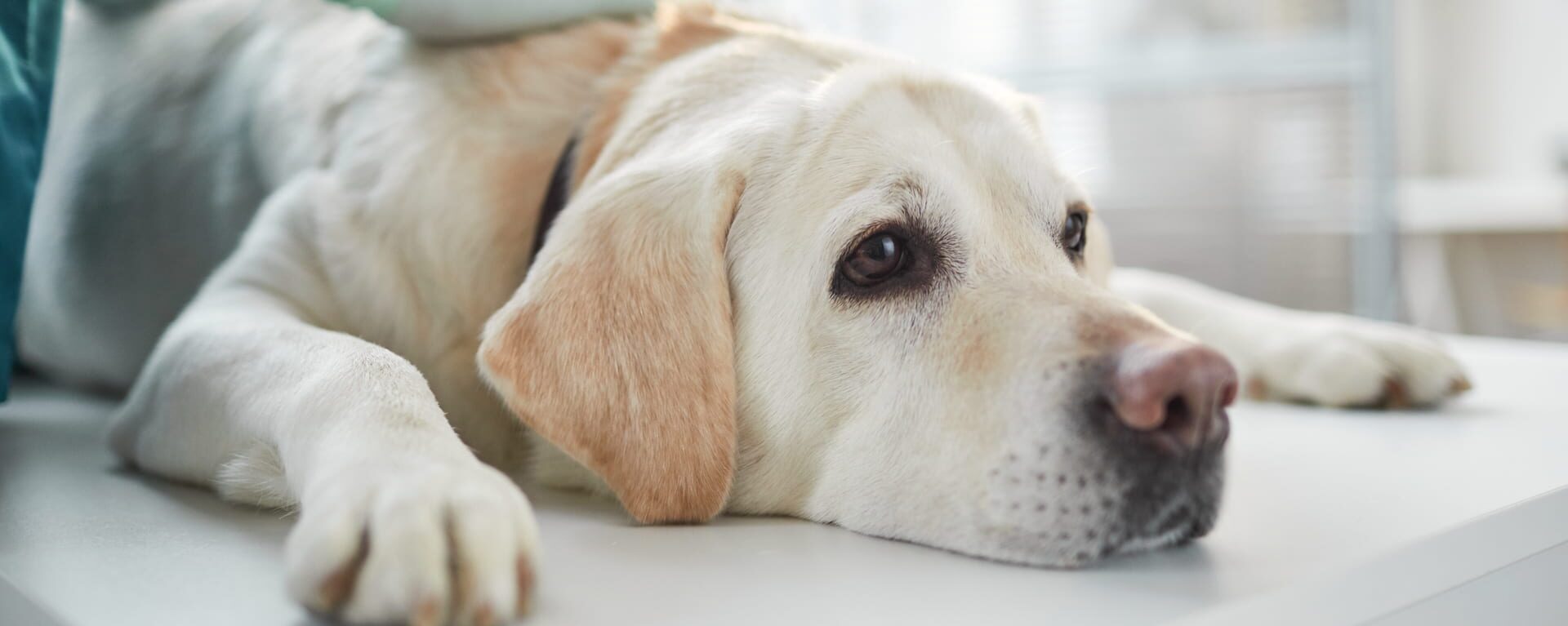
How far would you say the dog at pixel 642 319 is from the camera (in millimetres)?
1002

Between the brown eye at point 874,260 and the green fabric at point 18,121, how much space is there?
0.97m

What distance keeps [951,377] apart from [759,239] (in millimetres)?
279

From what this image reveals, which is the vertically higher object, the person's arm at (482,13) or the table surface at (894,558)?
the person's arm at (482,13)

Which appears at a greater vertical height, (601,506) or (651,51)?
(651,51)

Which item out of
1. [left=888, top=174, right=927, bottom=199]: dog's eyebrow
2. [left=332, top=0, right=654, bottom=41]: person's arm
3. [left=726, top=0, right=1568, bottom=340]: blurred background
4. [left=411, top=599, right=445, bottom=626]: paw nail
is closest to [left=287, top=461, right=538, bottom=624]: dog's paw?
[left=411, top=599, right=445, bottom=626]: paw nail

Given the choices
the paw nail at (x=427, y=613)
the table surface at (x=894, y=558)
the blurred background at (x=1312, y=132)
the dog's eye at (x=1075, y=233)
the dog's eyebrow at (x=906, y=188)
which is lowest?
the blurred background at (x=1312, y=132)

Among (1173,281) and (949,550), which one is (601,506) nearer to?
(949,550)

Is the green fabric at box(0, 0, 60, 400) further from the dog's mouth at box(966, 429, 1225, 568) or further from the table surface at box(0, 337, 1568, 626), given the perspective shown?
the dog's mouth at box(966, 429, 1225, 568)

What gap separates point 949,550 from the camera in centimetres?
108

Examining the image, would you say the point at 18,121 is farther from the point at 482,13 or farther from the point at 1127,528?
the point at 1127,528

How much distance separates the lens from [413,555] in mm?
780

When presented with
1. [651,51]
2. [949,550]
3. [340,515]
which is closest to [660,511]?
[949,550]

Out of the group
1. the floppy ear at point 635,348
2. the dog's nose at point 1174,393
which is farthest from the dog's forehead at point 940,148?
the dog's nose at point 1174,393

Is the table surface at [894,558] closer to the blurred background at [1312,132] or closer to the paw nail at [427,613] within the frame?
the paw nail at [427,613]
